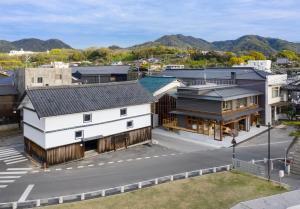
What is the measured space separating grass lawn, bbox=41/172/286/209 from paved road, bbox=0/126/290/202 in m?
2.32

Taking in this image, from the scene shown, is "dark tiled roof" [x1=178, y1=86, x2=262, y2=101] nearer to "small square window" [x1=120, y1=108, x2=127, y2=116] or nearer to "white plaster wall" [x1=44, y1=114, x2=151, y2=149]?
"white plaster wall" [x1=44, y1=114, x2=151, y2=149]

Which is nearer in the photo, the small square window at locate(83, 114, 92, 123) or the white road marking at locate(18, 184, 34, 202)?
the white road marking at locate(18, 184, 34, 202)

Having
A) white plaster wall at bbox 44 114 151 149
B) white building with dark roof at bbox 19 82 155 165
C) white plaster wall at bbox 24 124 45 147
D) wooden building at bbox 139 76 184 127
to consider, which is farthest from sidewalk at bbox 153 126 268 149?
white plaster wall at bbox 24 124 45 147

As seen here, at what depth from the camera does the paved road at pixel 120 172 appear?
65.7ft

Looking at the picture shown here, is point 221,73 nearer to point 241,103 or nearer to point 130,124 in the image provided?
point 241,103

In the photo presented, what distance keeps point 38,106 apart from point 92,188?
8.57m

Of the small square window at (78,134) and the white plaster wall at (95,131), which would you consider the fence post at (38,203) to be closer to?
the white plaster wall at (95,131)

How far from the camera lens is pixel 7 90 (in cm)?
3981

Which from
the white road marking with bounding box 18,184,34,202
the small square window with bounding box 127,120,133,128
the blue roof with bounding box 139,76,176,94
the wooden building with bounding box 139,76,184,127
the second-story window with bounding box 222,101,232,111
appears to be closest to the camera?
the white road marking with bounding box 18,184,34,202

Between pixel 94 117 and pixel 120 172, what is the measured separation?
6.24m

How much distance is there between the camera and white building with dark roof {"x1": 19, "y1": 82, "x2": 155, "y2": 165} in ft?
81.2

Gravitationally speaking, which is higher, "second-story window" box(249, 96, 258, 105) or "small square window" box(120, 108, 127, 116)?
"second-story window" box(249, 96, 258, 105)

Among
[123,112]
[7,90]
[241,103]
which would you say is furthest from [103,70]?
[123,112]

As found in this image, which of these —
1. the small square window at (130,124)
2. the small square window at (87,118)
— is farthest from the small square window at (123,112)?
the small square window at (87,118)
